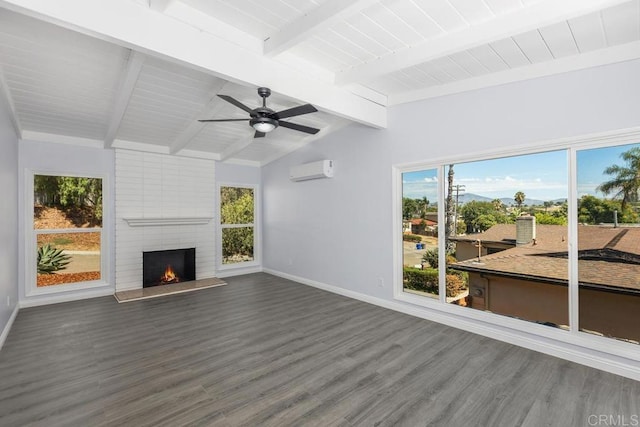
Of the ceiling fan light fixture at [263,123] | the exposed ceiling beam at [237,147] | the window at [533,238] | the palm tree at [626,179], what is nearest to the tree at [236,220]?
the exposed ceiling beam at [237,147]

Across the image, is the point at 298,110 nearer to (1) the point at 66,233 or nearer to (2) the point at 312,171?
(2) the point at 312,171

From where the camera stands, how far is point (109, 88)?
345 centimetres

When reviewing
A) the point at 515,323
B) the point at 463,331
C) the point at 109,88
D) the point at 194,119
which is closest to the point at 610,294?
the point at 515,323

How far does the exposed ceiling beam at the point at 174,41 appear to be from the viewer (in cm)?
199

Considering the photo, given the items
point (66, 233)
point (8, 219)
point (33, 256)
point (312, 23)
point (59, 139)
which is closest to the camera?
point (312, 23)

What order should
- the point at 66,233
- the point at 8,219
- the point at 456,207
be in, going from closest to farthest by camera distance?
the point at 8,219 < the point at 456,207 < the point at 66,233

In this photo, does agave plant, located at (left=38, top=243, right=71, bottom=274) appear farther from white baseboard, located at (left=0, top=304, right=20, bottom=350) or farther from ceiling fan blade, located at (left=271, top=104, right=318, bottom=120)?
ceiling fan blade, located at (left=271, top=104, right=318, bottom=120)

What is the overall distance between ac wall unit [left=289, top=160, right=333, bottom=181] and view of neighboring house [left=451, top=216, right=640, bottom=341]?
2353 millimetres

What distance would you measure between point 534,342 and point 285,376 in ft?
8.35

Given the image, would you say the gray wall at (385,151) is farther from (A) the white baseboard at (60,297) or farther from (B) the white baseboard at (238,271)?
(A) the white baseboard at (60,297)

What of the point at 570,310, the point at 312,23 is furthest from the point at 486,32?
the point at 570,310

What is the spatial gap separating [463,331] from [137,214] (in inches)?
221

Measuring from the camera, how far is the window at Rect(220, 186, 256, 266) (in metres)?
6.84

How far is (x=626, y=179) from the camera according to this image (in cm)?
271
